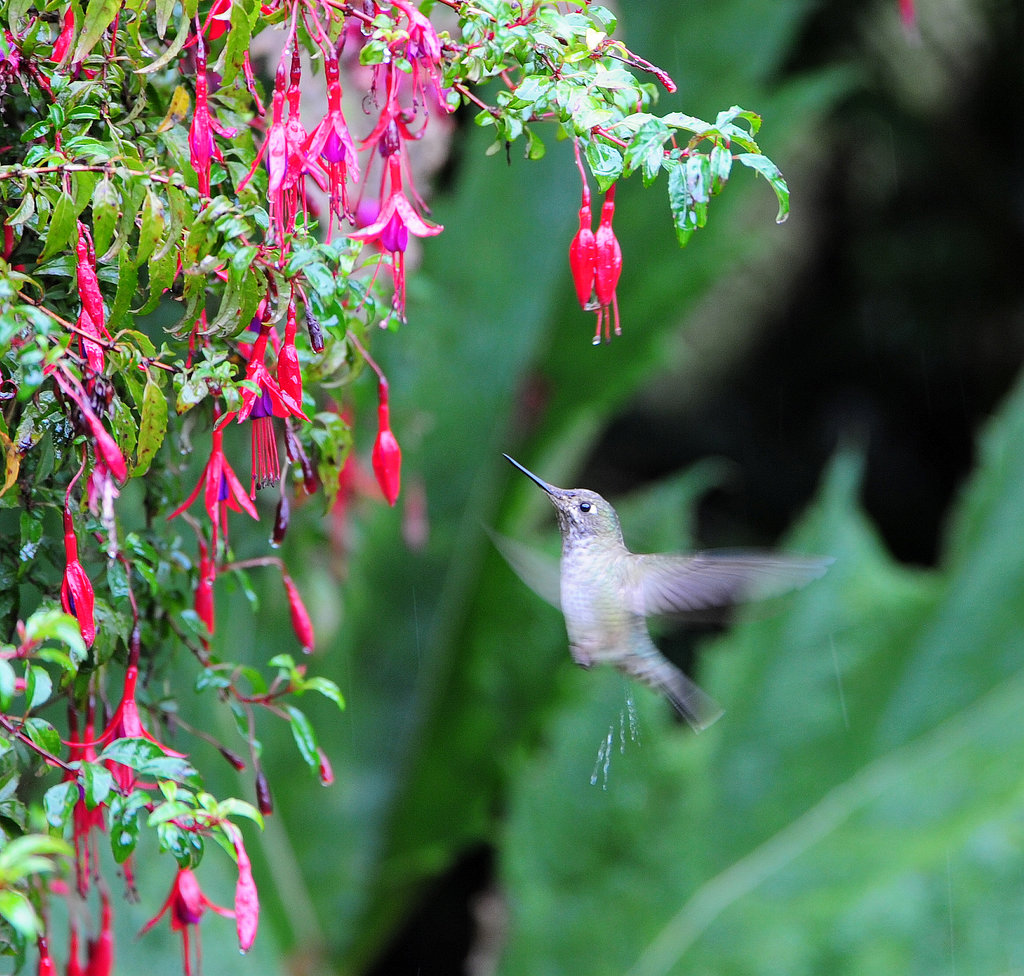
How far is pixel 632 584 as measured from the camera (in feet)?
3.60

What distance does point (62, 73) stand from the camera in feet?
2.24

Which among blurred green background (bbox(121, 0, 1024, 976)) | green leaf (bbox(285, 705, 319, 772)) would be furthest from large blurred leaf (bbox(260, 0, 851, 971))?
green leaf (bbox(285, 705, 319, 772))

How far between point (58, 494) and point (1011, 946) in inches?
80.0

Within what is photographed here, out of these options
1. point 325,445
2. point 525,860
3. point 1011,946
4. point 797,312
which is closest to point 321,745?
point 525,860

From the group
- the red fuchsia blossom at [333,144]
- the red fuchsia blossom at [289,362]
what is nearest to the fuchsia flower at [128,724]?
the red fuchsia blossom at [289,362]

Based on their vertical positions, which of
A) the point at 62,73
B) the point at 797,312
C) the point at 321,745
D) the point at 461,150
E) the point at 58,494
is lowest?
the point at 321,745

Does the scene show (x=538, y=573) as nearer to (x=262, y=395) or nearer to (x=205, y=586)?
(x=205, y=586)

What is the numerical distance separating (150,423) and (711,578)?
0.56m

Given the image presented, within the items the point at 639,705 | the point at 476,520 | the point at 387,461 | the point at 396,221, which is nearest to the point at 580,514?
the point at 387,461

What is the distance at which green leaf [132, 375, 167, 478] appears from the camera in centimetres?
64

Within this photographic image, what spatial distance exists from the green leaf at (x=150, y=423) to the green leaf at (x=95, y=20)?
18 centimetres

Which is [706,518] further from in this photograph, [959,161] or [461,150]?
[461,150]

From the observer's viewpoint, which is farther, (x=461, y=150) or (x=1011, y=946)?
(x=461, y=150)

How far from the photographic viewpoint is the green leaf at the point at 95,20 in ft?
2.04
